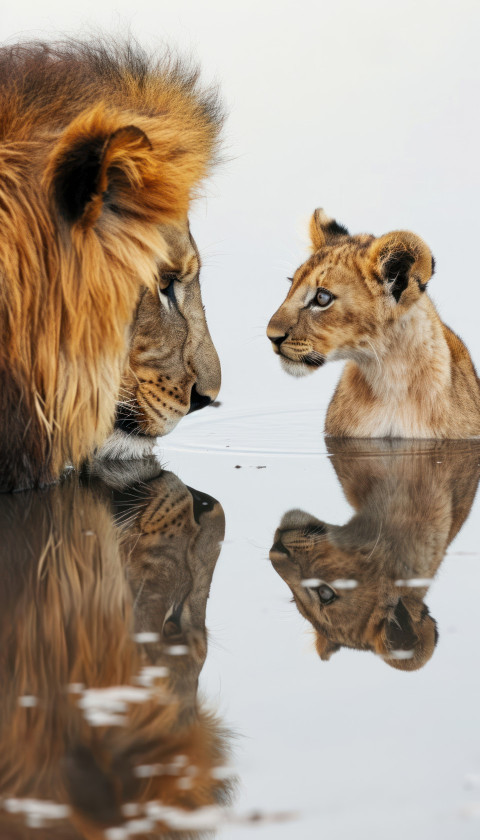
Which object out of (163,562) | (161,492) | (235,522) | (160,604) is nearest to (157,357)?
(161,492)

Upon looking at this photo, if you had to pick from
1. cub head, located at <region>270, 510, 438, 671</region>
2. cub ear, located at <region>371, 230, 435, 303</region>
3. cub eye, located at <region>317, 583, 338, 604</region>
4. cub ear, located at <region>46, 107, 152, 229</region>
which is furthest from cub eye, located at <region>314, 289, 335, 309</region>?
cub eye, located at <region>317, 583, 338, 604</region>

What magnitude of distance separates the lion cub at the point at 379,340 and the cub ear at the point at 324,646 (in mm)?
1958

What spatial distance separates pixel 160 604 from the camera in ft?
4.74

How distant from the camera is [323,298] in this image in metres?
3.33

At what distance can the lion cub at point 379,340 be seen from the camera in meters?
3.24

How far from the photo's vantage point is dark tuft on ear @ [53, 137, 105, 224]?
1856 mm

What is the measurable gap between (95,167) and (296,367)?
148cm

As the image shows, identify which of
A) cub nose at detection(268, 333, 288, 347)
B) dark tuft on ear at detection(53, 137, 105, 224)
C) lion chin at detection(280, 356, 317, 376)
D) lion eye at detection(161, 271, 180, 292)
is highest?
dark tuft on ear at detection(53, 137, 105, 224)

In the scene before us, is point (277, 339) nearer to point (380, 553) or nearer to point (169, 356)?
point (169, 356)

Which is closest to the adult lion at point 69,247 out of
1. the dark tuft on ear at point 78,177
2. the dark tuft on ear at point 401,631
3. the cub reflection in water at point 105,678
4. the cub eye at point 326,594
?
the dark tuft on ear at point 78,177

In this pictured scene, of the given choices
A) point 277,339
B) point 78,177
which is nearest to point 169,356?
point 78,177

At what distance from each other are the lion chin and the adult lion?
3.38ft

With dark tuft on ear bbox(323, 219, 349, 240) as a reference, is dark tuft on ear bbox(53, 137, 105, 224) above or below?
above

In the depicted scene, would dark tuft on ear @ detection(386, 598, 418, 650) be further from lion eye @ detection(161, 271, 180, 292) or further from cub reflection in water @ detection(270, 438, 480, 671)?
lion eye @ detection(161, 271, 180, 292)
